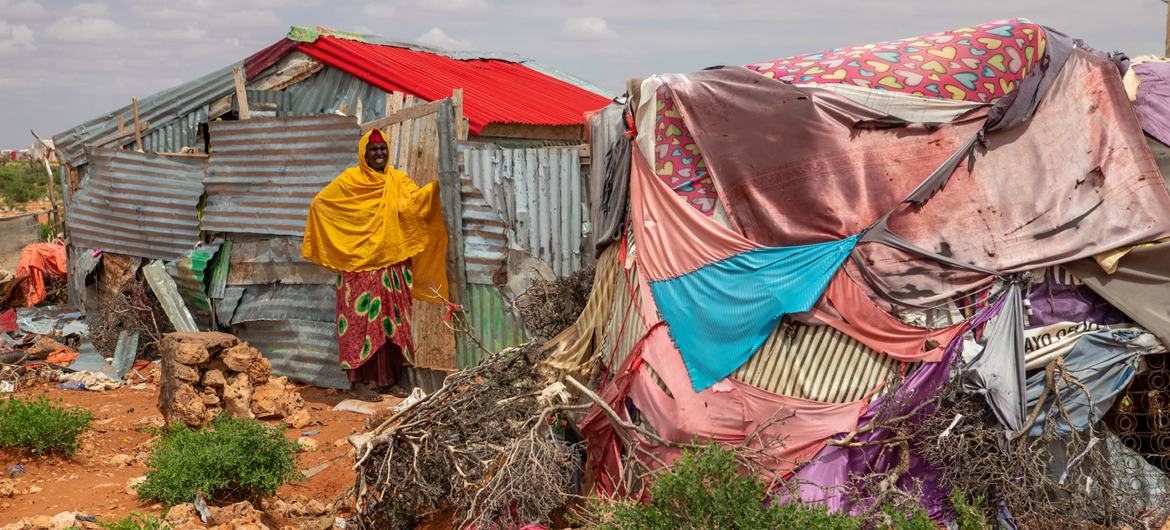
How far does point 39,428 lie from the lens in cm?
668

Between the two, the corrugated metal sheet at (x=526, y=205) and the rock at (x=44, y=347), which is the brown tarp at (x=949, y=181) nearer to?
the corrugated metal sheet at (x=526, y=205)

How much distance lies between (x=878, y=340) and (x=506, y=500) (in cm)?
201

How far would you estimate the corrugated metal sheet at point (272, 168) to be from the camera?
9141 millimetres

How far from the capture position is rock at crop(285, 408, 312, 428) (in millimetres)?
8109

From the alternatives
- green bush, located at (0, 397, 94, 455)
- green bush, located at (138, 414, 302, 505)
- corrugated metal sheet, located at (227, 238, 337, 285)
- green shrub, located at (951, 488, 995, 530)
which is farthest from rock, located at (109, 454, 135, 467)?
green shrub, located at (951, 488, 995, 530)

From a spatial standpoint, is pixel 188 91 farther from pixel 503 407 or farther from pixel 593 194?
pixel 503 407

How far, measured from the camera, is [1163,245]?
15.6 feet

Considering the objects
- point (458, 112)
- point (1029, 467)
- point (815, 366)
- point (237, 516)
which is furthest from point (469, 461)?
point (458, 112)

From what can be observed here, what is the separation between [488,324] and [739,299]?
3.04m

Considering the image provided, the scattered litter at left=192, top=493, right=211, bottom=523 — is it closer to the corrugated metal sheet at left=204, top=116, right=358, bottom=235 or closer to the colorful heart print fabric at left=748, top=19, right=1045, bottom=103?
the colorful heart print fabric at left=748, top=19, right=1045, bottom=103

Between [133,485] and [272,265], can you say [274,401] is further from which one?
[133,485]

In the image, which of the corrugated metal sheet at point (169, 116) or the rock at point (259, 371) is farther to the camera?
the corrugated metal sheet at point (169, 116)

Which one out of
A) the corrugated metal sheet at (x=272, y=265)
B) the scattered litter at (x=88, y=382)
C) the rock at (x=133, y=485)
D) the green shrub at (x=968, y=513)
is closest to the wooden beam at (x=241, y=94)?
the corrugated metal sheet at (x=272, y=265)

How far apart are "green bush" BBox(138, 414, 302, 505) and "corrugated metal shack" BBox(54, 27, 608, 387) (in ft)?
7.39
